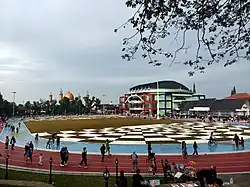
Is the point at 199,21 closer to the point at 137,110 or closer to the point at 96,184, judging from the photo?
the point at 96,184

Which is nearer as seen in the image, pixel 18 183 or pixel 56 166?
pixel 18 183

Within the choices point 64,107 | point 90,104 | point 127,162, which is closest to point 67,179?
point 127,162

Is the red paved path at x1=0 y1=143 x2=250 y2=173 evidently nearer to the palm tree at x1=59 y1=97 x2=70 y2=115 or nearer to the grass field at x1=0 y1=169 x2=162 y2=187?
the grass field at x1=0 y1=169 x2=162 y2=187

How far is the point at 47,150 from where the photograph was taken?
28938mm

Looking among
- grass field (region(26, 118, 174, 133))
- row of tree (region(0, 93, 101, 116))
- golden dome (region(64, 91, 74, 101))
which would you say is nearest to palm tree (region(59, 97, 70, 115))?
row of tree (region(0, 93, 101, 116))

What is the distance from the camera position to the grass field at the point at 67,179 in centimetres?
1628

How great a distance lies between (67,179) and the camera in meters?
17.4

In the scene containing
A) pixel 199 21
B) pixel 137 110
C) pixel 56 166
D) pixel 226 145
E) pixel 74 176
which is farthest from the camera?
pixel 137 110

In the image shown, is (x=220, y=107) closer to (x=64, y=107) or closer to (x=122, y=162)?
(x=64, y=107)

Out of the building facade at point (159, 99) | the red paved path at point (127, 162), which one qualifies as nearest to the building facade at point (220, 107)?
the building facade at point (159, 99)

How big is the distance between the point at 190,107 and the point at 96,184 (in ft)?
349

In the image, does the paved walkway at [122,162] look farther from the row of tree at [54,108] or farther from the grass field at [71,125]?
the row of tree at [54,108]

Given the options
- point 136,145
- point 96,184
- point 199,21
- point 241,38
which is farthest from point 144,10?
point 136,145

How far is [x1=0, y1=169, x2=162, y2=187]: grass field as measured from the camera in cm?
1628
